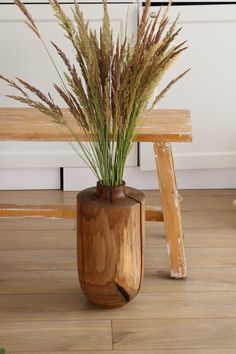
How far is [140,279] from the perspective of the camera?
2154 millimetres

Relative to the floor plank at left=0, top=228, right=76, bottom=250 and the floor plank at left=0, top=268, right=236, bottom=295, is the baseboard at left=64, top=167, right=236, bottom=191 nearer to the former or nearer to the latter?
the floor plank at left=0, top=228, right=76, bottom=250

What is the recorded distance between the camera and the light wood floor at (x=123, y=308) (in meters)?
2.00

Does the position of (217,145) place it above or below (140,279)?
above

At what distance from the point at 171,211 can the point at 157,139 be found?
0.25m

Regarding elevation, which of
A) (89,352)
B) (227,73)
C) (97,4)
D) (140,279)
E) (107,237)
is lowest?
(89,352)

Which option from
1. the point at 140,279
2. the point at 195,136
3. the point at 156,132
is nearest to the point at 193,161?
the point at 195,136

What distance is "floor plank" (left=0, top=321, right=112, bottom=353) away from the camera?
1975 mm

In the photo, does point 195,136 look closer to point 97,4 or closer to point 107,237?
point 97,4

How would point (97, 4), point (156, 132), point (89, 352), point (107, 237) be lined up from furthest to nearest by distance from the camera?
point (97, 4) → point (156, 132) → point (107, 237) → point (89, 352)

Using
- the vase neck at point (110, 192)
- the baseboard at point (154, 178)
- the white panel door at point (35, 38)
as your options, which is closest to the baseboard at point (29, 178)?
the baseboard at point (154, 178)

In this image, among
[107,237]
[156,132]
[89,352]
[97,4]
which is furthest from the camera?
[97,4]

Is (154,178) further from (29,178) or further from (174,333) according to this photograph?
(174,333)

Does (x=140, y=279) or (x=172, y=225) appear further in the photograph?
(x=172, y=225)

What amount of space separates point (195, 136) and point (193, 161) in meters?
0.11
